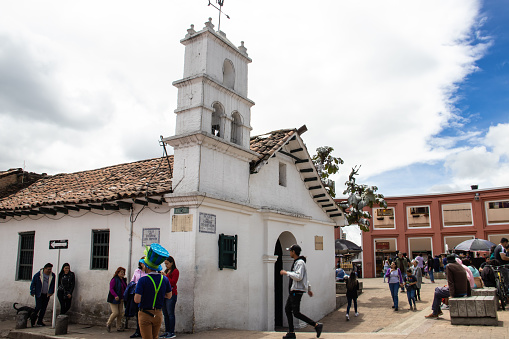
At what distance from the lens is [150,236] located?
1012 cm

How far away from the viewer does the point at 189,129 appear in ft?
32.6

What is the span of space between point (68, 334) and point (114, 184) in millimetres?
4254

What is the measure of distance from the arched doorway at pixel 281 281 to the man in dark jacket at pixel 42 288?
633 cm

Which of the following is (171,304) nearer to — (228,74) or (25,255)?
(228,74)

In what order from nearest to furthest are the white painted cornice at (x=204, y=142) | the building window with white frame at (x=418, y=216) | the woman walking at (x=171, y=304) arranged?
the woman walking at (x=171, y=304), the white painted cornice at (x=204, y=142), the building window with white frame at (x=418, y=216)

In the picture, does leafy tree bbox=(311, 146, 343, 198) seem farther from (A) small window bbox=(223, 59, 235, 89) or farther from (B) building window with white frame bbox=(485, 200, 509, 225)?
(B) building window with white frame bbox=(485, 200, 509, 225)

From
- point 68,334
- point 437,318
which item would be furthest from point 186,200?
point 437,318

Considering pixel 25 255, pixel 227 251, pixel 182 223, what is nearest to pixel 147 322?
pixel 182 223

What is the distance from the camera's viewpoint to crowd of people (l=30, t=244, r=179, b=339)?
6.32 metres

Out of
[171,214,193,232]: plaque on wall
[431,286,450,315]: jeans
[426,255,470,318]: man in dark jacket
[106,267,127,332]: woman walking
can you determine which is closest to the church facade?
[171,214,193,232]: plaque on wall

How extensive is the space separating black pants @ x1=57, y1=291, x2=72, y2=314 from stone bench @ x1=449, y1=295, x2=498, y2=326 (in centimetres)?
897

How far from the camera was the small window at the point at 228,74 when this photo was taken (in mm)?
11289

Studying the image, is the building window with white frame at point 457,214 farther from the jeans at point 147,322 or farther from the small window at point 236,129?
the jeans at point 147,322

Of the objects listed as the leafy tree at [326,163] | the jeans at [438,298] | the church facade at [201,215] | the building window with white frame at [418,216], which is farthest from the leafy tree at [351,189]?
the building window with white frame at [418,216]
